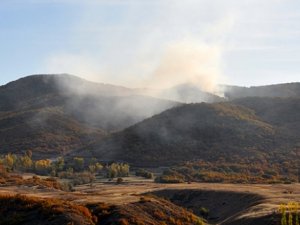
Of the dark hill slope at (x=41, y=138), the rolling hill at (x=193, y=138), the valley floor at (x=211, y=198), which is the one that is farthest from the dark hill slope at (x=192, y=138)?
the valley floor at (x=211, y=198)

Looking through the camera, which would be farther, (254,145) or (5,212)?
(254,145)

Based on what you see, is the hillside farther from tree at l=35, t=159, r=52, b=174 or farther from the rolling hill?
the rolling hill

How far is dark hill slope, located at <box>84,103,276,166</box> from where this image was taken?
140 meters

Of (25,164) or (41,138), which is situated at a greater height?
(41,138)

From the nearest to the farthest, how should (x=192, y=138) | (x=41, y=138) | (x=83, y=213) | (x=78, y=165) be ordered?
1. (x=83, y=213)
2. (x=78, y=165)
3. (x=192, y=138)
4. (x=41, y=138)

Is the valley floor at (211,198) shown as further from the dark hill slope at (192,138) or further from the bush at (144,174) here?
the dark hill slope at (192,138)

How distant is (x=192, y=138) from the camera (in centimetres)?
15325

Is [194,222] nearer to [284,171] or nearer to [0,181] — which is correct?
[0,181]

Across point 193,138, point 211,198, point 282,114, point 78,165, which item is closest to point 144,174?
point 78,165

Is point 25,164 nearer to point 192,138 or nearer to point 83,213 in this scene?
point 192,138

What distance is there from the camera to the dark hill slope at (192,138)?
140250 millimetres

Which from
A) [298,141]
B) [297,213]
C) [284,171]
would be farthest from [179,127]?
[297,213]

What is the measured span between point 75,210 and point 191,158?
317 ft

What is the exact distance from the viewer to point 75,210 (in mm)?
42844
